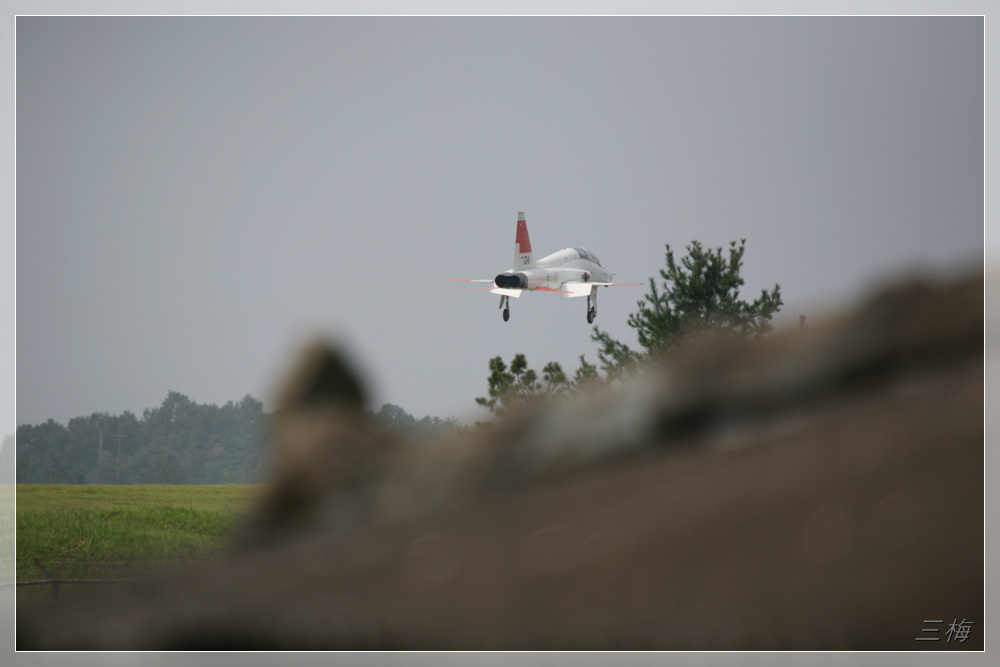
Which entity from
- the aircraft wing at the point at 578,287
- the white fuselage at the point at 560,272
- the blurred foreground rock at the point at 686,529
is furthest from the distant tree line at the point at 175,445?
the aircraft wing at the point at 578,287

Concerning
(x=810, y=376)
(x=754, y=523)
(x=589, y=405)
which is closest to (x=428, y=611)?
(x=589, y=405)

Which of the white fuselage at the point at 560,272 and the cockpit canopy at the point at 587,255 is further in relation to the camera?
the cockpit canopy at the point at 587,255

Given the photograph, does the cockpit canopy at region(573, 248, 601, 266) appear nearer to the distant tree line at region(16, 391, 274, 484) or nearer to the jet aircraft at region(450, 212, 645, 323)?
the jet aircraft at region(450, 212, 645, 323)

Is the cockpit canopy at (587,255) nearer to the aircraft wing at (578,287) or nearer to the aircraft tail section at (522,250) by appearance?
the aircraft wing at (578,287)

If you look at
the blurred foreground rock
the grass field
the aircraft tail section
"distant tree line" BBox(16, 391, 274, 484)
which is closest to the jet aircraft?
the aircraft tail section

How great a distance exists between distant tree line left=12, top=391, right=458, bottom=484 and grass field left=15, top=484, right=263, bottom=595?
12cm

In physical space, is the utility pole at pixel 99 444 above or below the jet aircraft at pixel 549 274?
below

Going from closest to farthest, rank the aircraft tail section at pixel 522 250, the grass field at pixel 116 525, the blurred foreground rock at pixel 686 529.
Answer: the blurred foreground rock at pixel 686 529, the grass field at pixel 116 525, the aircraft tail section at pixel 522 250

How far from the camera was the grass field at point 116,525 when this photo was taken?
7645 mm

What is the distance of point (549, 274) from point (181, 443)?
3803mm

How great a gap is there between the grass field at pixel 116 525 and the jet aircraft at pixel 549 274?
9.99 ft

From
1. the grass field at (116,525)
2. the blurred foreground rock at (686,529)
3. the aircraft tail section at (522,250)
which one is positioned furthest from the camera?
the aircraft tail section at (522,250)

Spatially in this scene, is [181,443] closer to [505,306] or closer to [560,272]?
[505,306]

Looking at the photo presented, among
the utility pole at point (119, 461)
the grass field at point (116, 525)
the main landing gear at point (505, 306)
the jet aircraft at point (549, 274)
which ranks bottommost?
the grass field at point (116, 525)
